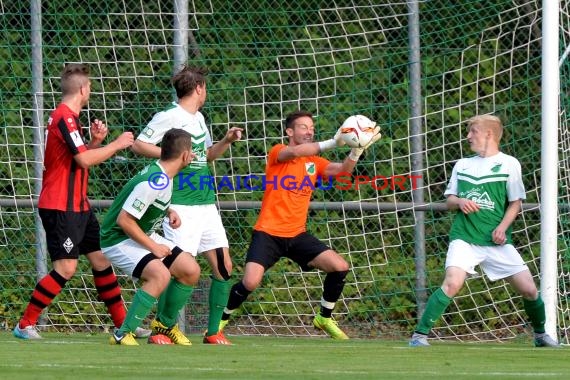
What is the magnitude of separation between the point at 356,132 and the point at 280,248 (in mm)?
1232

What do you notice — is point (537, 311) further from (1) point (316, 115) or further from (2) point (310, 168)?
(1) point (316, 115)

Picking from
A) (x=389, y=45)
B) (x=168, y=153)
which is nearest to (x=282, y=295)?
(x=389, y=45)

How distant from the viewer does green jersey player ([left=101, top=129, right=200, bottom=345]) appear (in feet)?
26.9

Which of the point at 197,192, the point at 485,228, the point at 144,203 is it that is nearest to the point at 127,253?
the point at 144,203

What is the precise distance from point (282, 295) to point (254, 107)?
5.52ft

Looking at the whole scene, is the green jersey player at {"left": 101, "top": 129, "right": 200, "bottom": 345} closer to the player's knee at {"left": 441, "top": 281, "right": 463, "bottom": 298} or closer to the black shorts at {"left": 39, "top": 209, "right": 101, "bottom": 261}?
the black shorts at {"left": 39, "top": 209, "right": 101, "bottom": 261}

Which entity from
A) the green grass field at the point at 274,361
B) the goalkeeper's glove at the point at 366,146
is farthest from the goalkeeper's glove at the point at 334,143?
the green grass field at the point at 274,361

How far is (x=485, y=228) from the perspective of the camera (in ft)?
29.3

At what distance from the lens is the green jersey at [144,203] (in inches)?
323

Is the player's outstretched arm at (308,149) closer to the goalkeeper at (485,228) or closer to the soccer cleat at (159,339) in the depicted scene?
the goalkeeper at (485,228)

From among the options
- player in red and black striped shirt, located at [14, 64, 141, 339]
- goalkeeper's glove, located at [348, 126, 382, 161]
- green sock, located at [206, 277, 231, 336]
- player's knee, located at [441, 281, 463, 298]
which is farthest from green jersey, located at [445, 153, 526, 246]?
player in red and black striped shirt, located at [14, 64, 141, 339]

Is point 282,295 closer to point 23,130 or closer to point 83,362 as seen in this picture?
point 23,130

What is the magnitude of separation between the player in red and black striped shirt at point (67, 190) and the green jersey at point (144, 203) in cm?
35

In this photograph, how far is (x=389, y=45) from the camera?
11367mm
